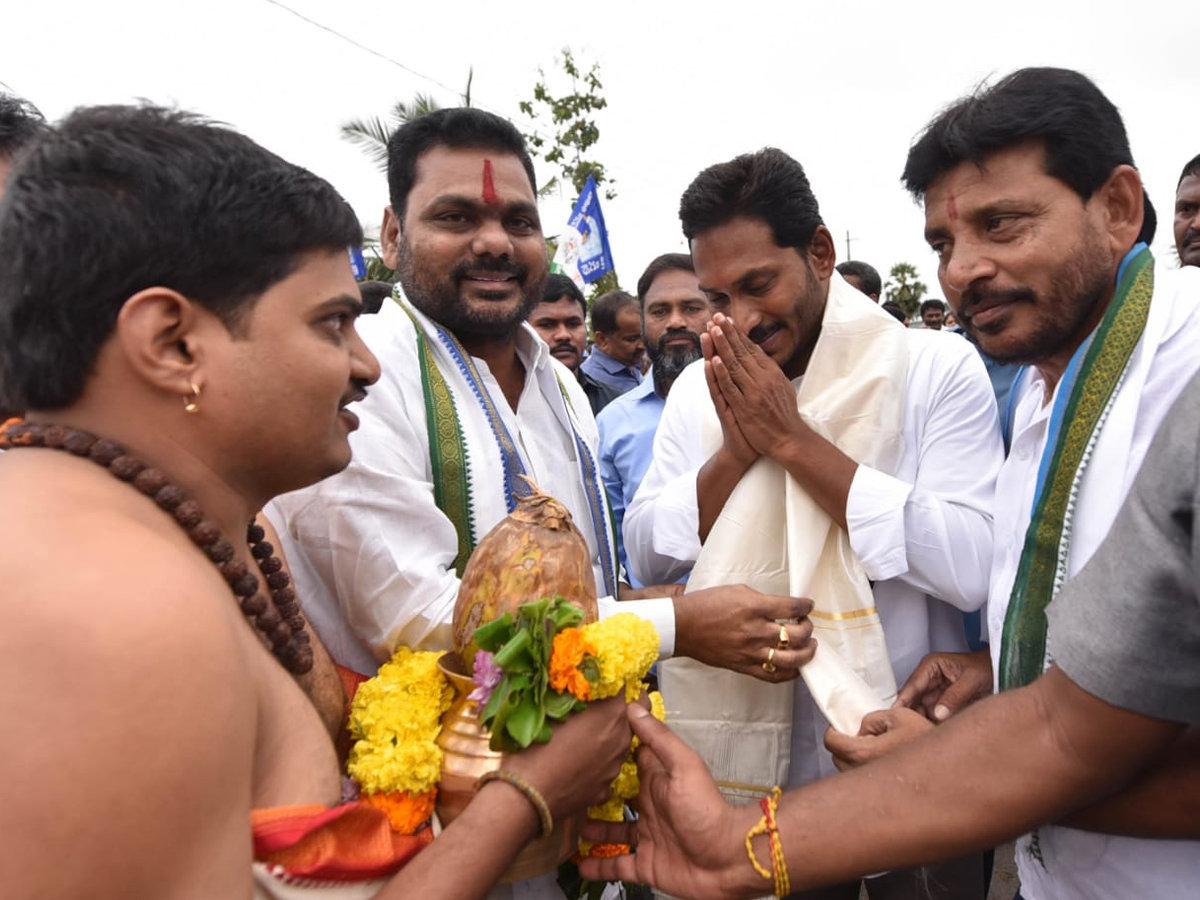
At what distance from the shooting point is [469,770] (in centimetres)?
162

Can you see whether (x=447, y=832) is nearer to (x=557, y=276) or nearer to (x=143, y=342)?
(x=143, y=342)

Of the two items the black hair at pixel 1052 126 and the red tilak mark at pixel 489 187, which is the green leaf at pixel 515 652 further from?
the black hair at pixel 1052 126

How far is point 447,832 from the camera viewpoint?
58.9 inches

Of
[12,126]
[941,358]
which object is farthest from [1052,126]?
[12,126]

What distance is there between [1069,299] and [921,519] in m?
0.68

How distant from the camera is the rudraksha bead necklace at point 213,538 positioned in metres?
1.24

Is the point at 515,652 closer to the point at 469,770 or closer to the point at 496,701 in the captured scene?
the point at 496,701

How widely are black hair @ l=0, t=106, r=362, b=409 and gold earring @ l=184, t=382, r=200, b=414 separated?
107 mm

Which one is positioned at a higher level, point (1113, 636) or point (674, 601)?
point (1113, 636)

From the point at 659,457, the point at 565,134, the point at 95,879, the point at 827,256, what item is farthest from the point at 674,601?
the point at 565,134

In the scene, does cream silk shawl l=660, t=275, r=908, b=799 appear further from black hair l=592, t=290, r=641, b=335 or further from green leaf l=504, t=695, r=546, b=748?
black hair l=592, t=290, r=641, b=335

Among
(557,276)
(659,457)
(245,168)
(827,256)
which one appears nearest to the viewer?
(245,168)

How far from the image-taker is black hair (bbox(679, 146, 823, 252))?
9.38ft

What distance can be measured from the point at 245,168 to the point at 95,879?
102 cm
